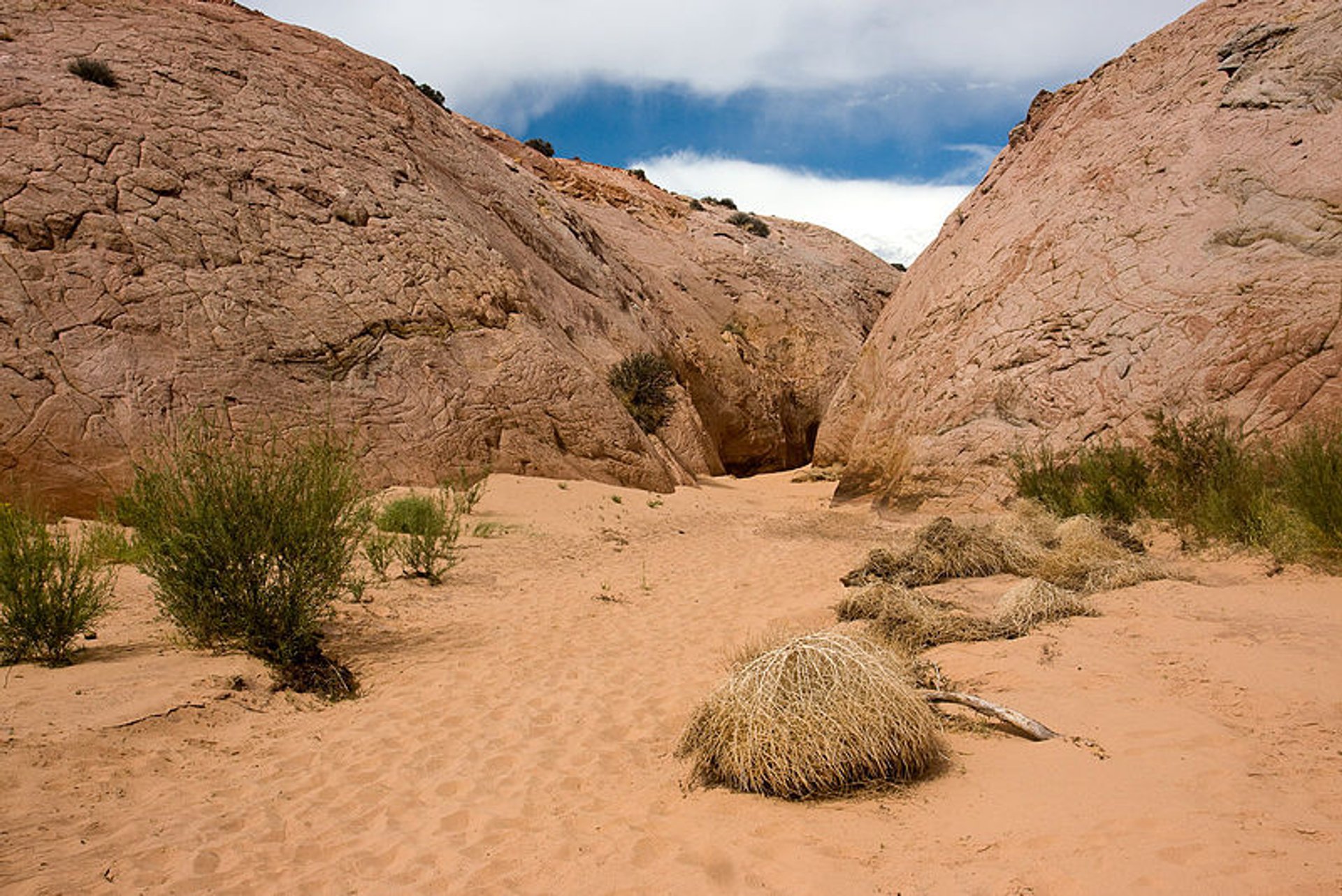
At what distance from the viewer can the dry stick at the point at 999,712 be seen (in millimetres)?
3613

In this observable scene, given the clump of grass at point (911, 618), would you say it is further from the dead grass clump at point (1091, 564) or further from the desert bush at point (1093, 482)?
the desert bush at point (1093, 482)

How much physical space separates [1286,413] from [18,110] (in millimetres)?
15776

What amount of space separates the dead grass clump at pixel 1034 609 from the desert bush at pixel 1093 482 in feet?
9.48

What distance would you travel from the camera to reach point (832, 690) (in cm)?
344

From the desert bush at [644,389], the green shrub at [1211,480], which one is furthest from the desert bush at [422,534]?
the green shrub at [1211,480]

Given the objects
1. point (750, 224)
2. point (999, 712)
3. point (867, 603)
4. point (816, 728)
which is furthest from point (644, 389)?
point (750, 224)

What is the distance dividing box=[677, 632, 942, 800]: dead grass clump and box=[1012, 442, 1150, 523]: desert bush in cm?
552

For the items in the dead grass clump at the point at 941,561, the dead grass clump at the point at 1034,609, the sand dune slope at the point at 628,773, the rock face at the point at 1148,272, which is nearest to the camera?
the sand dune slope at the point at 628,773

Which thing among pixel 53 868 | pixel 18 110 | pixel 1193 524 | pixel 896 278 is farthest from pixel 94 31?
pixel 896 278

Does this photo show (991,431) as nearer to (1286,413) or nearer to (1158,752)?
(1286,413)

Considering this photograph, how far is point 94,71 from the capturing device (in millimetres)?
12078

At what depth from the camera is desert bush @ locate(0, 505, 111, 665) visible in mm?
4746

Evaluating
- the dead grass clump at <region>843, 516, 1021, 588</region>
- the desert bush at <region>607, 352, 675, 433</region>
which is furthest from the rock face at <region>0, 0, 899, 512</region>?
the dead grass clump at <region>843, 516, 1021, 588</region>

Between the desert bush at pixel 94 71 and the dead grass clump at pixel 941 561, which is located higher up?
the desert bush at pixel 94 71
